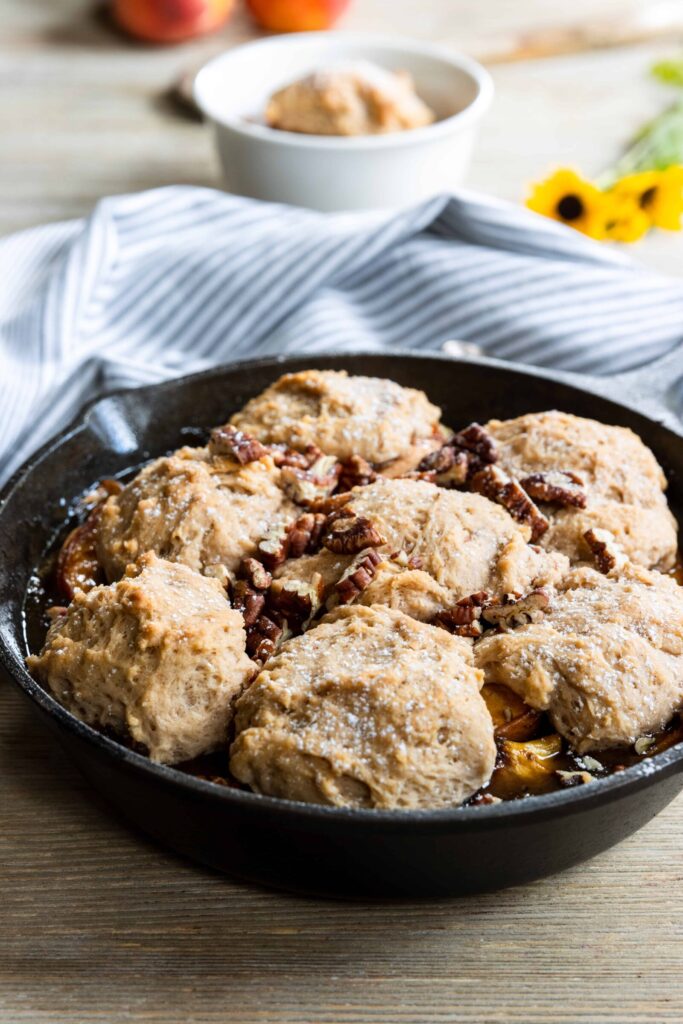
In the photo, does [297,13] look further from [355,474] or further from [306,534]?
[306,534]

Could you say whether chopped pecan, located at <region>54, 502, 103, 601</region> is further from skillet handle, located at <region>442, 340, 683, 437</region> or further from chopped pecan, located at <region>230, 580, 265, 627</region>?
skillet handle, located at <region>442, 340, 683, 437</region>

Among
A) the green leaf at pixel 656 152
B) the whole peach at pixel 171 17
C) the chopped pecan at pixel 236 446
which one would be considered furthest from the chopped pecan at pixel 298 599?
the whole peach at pixel 171 17

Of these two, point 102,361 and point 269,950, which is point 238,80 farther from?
point 269,950

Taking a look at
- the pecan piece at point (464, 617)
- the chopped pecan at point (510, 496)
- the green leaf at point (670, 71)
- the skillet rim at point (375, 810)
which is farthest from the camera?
the green leaf at point (670, 71)

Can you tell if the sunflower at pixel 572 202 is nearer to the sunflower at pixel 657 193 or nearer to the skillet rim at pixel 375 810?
the sunflower at pixel 657 193

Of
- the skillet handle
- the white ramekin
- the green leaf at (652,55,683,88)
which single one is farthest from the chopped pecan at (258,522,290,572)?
the green leaf at (652,55,683,88)

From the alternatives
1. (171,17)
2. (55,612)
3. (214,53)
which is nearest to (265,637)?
(55,612)
